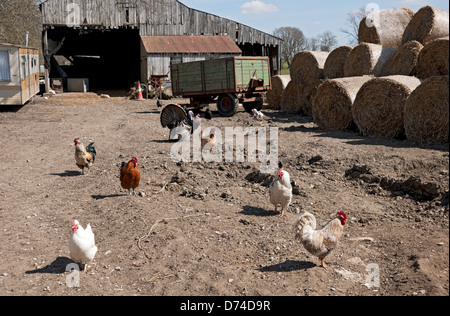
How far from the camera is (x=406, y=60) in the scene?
40.9ft

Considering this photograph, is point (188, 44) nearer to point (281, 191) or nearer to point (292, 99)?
point (292, 99)

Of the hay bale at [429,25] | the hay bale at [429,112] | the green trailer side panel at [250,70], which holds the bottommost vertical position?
the hay bale at [429,112]

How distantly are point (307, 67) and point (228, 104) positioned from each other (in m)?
3.49

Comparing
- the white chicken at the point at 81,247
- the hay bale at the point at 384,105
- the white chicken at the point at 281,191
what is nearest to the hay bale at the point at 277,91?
the hay bale at the point at 384,105

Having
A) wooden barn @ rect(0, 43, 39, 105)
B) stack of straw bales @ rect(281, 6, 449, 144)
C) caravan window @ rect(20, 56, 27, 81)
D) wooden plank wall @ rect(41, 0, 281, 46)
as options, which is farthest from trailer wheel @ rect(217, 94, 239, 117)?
wooden plank wall @ rect(41, 0, 281, 46)

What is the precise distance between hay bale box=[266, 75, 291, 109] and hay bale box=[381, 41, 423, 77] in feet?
24.0

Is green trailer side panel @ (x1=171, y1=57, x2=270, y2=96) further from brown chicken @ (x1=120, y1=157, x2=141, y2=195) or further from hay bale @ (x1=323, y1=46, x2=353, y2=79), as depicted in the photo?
brown chicken @ (x1=120, y1=157, x2=141, y2=195)

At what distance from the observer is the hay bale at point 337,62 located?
Answer: 50.4 ft

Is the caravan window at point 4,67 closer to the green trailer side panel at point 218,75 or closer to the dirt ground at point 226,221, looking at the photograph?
the green trailer side panel at point 218,75

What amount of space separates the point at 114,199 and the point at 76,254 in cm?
268

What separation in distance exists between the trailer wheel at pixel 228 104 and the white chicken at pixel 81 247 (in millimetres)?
12437

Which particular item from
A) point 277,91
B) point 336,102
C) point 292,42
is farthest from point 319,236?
point 292,42
